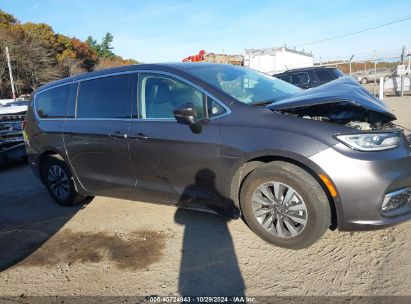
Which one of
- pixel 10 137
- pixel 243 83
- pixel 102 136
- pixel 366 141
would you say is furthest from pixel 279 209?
pixel 10 137

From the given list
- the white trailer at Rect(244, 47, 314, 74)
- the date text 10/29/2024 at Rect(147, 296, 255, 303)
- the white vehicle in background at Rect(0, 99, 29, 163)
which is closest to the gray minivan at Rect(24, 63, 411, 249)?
the date text 10/29/2024 at Rect(147, 296, 255, 303)

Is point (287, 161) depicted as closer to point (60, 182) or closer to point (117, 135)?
point (117, 135)

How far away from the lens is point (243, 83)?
4.19 m

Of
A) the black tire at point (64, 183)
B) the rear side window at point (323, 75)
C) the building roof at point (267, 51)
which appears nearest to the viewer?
the black tire at point (64, 183)

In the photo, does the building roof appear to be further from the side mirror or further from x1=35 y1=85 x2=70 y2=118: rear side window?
the side mirror

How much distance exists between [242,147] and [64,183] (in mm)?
2919

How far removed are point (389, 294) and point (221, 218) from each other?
195 centimetres

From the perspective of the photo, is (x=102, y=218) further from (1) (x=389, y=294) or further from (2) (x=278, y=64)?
(2) (x=278, y=64)

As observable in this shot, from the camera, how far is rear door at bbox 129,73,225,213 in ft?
12.1

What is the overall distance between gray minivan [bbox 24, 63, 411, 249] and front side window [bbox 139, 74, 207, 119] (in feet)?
0.04

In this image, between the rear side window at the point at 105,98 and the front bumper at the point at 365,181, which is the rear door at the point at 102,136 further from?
the front bumper at the point at 365,181

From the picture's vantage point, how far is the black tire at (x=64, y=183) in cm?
516

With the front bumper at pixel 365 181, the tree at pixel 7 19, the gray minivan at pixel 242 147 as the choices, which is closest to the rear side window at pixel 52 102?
the gray minivan at pixel 242 147

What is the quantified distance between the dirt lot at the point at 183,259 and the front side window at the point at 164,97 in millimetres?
1242
